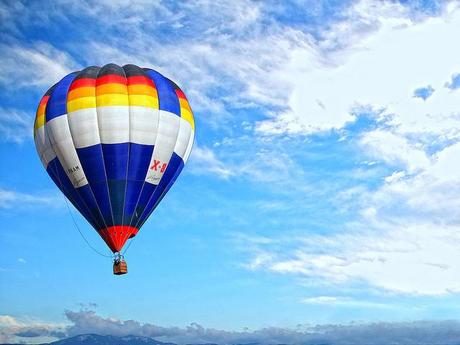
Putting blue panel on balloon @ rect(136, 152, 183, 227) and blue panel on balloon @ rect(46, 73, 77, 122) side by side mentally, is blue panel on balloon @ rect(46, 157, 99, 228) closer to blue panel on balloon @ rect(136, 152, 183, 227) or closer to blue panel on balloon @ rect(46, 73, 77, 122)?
blue panel on balloon @ rect(46, 73, 77, 122)

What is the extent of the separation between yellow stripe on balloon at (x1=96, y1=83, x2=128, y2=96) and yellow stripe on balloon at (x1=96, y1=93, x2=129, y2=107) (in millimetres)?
423

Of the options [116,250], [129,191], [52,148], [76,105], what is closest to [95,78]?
[76,105]

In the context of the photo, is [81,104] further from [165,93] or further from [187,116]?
[187,116]

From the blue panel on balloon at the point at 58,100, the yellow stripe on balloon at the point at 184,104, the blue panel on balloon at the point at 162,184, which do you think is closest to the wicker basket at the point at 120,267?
the blue panel on balloon at the point at 162,184

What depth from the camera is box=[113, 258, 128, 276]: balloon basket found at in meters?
57.3

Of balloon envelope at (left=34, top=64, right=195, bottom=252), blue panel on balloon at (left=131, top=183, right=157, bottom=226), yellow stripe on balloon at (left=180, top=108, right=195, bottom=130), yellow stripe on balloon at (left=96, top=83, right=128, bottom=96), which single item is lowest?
blue panel on balloon at (left=131, top=183, right=157, bottom=226)

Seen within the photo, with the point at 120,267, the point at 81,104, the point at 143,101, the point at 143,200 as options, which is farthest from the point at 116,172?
the point at 120,267

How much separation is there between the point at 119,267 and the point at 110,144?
13170 millimetres

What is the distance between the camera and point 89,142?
200 ft

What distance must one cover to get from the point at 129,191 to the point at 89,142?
22.2ft

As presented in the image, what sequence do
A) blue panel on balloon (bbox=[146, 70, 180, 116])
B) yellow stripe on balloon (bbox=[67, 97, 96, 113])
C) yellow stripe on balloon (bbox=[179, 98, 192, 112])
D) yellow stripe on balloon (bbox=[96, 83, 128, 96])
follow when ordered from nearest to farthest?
yellow stripe on balloon (bbox=[67, 97, 96, 113]) → yellow stripe on balloon (bbox=[96, 83, 128, 96]) → blue panel on balloon (bbox=[146, 70, 180, 116]) → yellow stripe on balloon (bbox=[179, 98, 192, 112])

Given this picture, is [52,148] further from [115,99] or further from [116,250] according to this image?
[116,250]

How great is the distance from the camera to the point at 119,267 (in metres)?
57.4

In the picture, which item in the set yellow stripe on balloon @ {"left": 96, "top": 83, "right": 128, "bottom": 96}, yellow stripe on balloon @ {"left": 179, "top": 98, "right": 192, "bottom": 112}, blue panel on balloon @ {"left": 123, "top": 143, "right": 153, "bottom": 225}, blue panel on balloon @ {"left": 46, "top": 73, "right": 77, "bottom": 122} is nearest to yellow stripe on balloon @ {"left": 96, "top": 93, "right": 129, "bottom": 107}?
yellow stripe on balloon @ {"left": 96, "top": 83, "right": 128, "bottom": 96}
